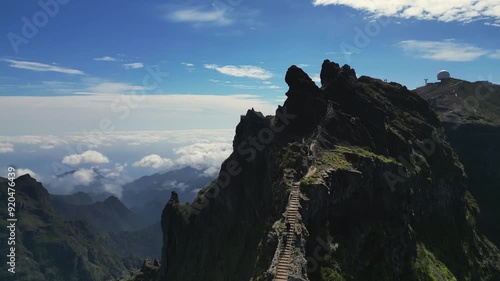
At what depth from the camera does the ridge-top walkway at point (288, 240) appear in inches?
2163

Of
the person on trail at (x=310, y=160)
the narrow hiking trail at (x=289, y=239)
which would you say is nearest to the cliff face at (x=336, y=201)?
the narrow hiking trail at (x=289, y=239)

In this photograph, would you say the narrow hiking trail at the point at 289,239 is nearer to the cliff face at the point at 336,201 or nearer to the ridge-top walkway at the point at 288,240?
the ridge-top walkway at the point at 288,240

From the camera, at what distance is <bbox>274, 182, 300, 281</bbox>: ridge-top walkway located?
180 feet

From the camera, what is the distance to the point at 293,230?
2470 inches

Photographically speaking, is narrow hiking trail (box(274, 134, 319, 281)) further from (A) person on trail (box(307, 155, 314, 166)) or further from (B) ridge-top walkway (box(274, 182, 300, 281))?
(A) person on trail (box(307, 155, 314, 166))

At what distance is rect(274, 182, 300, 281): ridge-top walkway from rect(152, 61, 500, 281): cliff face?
339 millimetres

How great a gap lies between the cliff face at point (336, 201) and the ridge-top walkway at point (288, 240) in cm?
34

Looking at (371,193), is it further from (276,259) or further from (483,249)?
(483,249)

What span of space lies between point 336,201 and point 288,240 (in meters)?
22.1

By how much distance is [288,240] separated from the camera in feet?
199

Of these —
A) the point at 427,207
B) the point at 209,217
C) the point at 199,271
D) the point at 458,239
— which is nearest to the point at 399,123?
the point at 427,207

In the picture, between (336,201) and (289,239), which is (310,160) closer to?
(336,201)

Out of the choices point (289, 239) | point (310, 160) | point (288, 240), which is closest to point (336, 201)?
point (310, 160)

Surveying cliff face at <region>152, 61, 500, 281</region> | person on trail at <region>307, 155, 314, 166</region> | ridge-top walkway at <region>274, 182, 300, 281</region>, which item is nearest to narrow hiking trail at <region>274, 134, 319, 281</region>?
ridge-top walkway at <region>274, 182, 300, 281</region>
